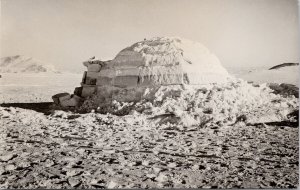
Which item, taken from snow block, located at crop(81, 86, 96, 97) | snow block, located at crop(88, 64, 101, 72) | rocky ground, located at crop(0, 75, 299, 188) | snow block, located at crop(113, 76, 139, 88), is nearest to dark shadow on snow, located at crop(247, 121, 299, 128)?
rocky ground, located at crop(0, 75, 299, 188)

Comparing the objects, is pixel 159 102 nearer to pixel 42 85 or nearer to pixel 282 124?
pixel 282 124

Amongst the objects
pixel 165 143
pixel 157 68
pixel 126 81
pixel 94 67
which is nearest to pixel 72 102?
pixel 94 67

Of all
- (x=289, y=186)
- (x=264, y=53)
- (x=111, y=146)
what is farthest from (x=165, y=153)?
(x=264, y=53)

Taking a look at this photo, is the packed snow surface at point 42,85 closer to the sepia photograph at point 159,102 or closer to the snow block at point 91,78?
the snow block at point 91,78

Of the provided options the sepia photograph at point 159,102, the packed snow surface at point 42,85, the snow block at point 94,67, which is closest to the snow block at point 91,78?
the snow block at point 94,67

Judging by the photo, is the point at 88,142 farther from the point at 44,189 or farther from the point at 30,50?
the point at 30,50
